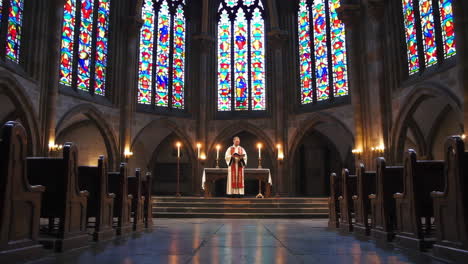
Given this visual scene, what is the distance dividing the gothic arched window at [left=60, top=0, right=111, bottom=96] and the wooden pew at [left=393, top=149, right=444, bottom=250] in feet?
49.5

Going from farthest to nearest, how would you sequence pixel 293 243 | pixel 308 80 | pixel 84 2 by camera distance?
pixel 308 80, pixel 84 2, pixel 293 243

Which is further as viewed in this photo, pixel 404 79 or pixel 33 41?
pixel 404 79

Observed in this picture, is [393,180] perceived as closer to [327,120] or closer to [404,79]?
[404,79]

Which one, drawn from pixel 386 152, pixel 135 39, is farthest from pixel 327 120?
pixel 135 39

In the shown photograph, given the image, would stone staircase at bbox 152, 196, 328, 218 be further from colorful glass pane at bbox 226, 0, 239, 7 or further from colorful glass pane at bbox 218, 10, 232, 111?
colorful glass pane at bbox 226, 0, 239, 7

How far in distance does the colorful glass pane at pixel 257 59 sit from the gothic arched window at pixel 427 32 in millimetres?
8324

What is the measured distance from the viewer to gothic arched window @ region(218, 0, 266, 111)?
22.4 meters

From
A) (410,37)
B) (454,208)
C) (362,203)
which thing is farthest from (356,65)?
(454,208)

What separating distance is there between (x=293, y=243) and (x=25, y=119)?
38.0 feet

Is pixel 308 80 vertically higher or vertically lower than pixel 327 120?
higher

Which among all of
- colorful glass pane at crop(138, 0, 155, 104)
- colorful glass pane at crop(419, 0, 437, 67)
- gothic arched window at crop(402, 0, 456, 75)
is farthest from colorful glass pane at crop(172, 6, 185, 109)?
colorful glass pane at crop(419, 0, 437, 67)

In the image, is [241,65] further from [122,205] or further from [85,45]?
[122,205]

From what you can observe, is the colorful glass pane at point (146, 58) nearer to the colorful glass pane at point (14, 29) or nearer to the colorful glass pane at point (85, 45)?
the colorful glass pane at point (85, 45)

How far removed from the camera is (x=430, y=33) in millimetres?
14609
